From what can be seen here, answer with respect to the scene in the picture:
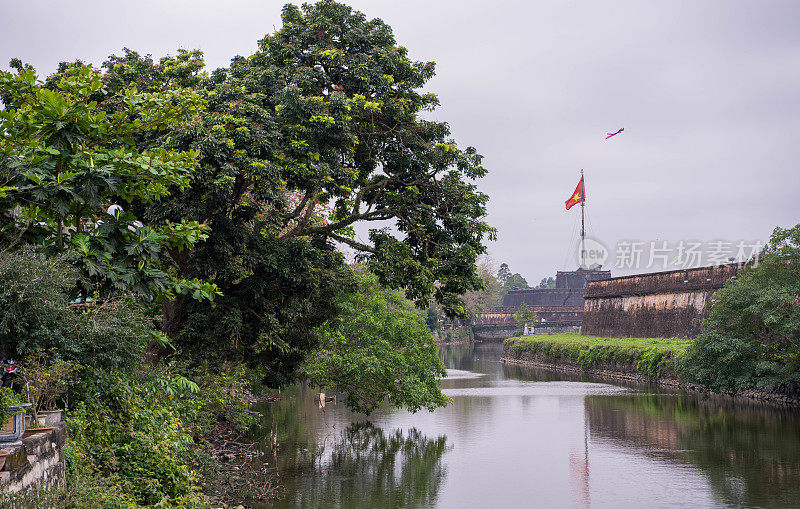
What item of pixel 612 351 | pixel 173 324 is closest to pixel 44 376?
pixel 173 324

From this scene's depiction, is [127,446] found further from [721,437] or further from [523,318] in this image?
[523,318]

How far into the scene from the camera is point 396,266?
14.0m

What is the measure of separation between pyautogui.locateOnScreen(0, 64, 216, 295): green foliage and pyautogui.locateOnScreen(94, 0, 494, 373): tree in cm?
302

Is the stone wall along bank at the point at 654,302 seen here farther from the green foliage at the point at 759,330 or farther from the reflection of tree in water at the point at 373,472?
the reflection of tree in water at the point at 373,472

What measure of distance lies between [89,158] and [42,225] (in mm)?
1517

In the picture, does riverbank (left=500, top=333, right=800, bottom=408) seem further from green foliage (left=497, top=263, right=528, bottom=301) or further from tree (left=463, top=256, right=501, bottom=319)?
green foliage (left=497, top=263, right=528, bottom=301)

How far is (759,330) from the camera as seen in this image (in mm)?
22766

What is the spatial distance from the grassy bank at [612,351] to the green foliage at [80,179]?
24856mm

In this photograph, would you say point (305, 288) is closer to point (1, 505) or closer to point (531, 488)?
point (531, 488)

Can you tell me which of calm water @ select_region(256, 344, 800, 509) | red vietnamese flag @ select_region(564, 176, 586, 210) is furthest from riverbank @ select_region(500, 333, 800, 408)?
red vietnamese flag @ select_region(564, 176, 586, 210)

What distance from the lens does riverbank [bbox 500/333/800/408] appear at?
95.8 feet

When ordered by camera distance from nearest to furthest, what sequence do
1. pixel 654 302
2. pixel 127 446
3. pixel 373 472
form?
pixel 127 446 → pixel 373 472 → pixel 654 302

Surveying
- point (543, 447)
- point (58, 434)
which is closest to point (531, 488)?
point (543, 447)

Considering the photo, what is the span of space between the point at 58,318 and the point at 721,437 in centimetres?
1725
